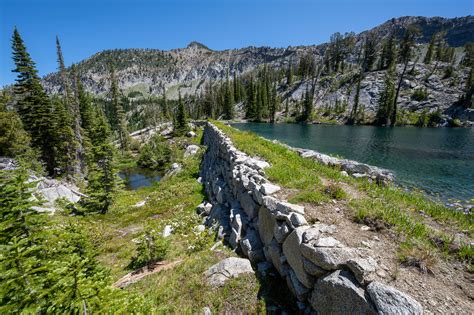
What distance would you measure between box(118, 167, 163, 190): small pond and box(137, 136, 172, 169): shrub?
4.60ft

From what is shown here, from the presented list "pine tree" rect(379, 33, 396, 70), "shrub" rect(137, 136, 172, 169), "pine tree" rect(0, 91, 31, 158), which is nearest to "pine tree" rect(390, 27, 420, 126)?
"pine tree" rect(379, 33, 396, 70)

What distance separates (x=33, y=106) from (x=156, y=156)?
57.3 ft

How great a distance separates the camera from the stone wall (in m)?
3.17

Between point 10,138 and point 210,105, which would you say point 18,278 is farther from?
point 210,105

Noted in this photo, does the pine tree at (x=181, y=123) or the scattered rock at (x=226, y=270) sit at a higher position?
the pine tree at (x=181, y=123)

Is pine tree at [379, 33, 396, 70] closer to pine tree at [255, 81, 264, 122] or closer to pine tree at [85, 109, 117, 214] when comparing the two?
pine tree at [255, 81, 264, 122]

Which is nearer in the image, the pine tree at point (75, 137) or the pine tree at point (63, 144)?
the pine tree at point (63, 144)

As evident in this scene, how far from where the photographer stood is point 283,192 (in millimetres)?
6930

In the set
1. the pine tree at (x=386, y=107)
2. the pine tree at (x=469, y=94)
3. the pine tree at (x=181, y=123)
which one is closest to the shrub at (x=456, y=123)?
the pine tree at (x=469, y=94)

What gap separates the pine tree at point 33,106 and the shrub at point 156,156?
1393 cm

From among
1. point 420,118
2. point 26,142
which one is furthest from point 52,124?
point 420,118

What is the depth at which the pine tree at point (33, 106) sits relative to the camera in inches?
1015

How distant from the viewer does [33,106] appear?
2562cm

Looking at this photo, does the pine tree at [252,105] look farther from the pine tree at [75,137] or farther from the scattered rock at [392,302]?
the scattered rock at [392,302]
